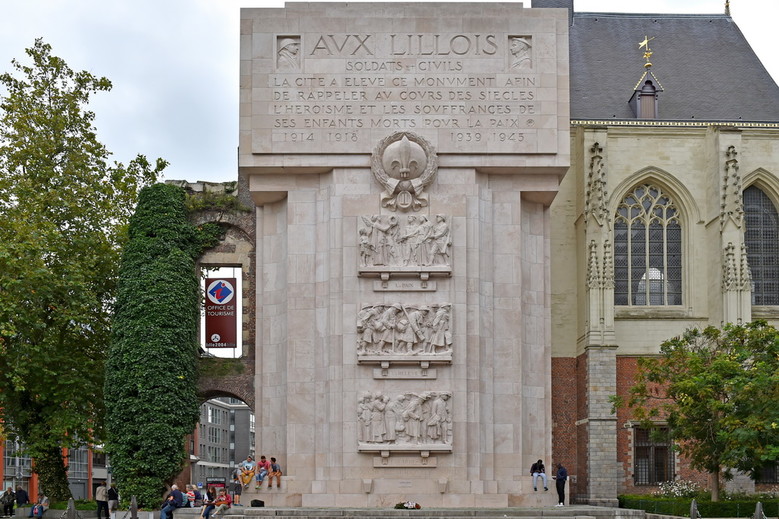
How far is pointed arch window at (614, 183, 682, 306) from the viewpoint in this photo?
48250 mm

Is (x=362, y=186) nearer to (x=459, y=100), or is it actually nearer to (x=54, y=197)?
(x=459, y=100)

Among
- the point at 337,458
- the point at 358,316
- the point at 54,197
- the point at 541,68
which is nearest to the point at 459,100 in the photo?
the point at 541,68

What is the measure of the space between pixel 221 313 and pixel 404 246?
10.0 meters

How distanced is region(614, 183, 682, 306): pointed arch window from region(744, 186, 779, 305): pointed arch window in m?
2.88

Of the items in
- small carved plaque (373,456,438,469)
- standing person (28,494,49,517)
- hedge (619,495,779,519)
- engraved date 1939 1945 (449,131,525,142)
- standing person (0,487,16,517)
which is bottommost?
standing person (0,487,16,517)

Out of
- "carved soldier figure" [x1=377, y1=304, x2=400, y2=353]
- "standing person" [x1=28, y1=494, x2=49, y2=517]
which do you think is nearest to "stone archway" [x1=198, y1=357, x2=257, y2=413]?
"standing person" [x1=28, y1=494, x2=49, y2=517]

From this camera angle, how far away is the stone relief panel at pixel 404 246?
36.0 metres

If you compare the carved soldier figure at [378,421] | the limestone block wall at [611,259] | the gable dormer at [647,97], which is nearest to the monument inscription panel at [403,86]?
the carved soldier figure at [378,421]

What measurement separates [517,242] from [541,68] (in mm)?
5474

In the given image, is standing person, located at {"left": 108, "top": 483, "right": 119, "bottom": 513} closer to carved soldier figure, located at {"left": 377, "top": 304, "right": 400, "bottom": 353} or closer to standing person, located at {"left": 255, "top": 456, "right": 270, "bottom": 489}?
standing person, located at {"left": 255, "top": 456, "right": 270, "bottom": 489}

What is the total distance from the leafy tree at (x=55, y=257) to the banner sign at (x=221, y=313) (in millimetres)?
3829

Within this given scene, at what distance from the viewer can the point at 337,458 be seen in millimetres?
35312

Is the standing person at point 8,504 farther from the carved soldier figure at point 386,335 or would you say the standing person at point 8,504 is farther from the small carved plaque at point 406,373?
the carved soldier figure at point 386,335

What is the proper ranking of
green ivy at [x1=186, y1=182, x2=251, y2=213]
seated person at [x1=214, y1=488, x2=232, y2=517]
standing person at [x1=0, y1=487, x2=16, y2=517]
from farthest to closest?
standing person at [x1=0, y1=487, x2=16, y2=517]
green ivy at [x1=186, y1=182, x2=251, y2=213]
seated person at [x1=214, y1=488, x2=232, y2=517]
